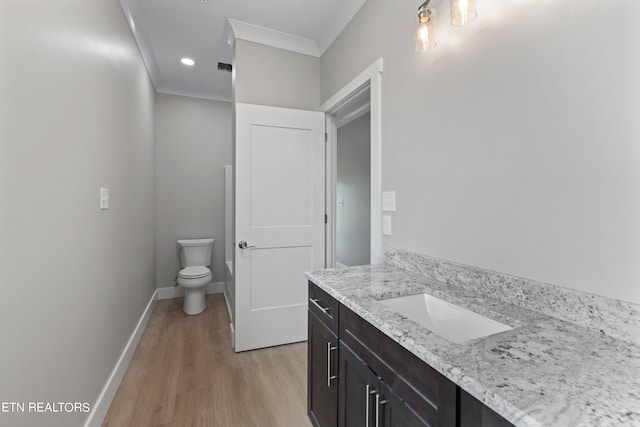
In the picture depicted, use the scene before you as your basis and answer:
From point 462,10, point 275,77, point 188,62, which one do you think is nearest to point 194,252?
point 188,62

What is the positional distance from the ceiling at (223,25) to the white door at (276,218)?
685mm

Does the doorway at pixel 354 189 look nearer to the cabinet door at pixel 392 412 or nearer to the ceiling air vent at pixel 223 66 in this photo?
the ceiling air vent at pixel 223 66

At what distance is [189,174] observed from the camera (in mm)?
3766

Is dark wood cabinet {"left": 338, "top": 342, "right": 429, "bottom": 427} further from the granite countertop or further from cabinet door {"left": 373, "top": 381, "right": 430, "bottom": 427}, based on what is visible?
the granite countertop

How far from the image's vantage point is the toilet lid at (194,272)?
308cm

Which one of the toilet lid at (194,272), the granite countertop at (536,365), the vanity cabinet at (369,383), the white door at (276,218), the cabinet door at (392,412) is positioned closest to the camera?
the granite countertop at (536,365)

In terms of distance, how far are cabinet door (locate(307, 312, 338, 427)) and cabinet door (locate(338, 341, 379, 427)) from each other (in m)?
0.06

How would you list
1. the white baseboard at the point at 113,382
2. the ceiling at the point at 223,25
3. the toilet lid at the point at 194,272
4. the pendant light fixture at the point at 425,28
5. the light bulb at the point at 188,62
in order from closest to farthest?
1. the pendant light fixture at the point at 425,28
2. the white baseboard at the point at 113,382
3. the ceiling at the point at 223,25
4. the light bulb at the point at 188,62
5. the toilet lid at the point at 194,272

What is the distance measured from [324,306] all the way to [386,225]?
668 mm

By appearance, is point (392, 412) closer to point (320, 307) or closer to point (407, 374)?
point (407, 374)

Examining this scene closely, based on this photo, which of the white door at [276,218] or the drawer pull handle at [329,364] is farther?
the white door at [276,218]

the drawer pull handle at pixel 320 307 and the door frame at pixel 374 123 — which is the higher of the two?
the door frame at pixel 374 123

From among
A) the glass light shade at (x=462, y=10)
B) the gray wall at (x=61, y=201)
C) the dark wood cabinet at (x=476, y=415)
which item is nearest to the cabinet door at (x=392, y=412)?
the dark wood cabinet at (x=476, y=415)

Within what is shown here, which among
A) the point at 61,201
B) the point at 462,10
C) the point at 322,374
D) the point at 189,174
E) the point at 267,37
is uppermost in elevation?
the point at 267,37
